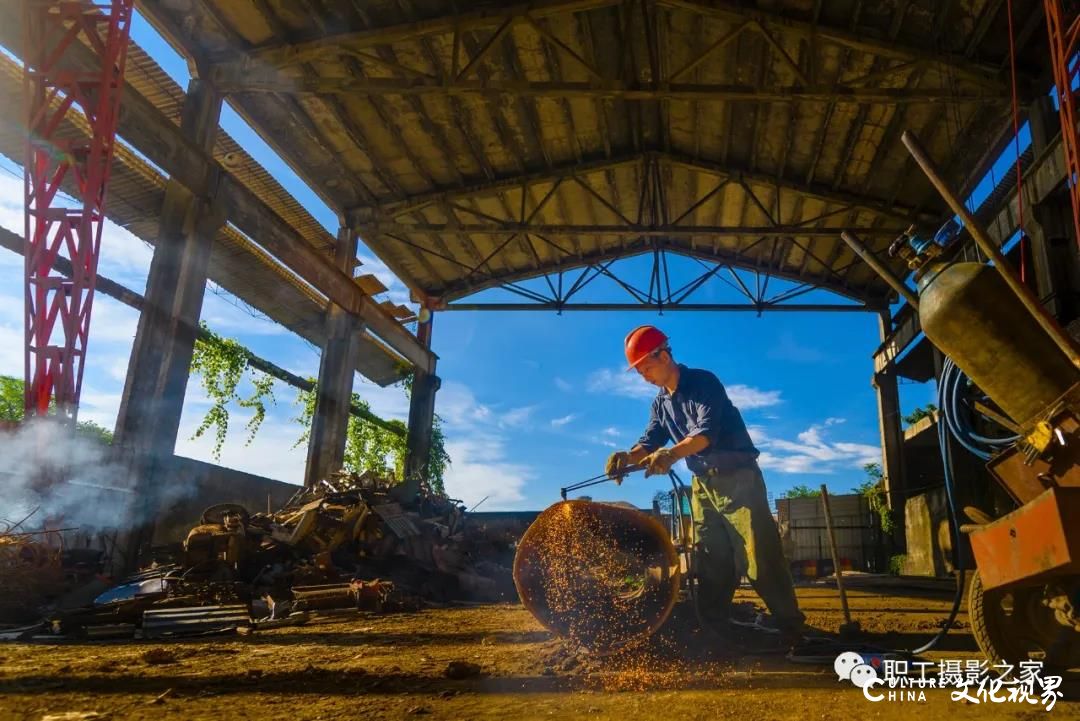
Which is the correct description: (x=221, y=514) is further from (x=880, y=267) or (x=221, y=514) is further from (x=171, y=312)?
(x=880, y=267)

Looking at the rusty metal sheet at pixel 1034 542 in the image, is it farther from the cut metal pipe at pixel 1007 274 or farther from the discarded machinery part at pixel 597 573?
the discarded machinery part at pixel 597 573

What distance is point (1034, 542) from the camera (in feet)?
7.45

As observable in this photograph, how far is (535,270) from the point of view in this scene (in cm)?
1583

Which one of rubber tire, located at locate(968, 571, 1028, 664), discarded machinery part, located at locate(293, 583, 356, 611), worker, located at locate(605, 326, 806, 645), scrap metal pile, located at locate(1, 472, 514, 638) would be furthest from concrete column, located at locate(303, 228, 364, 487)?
rubber tire, located at locate(968, 571, 1028, 664)

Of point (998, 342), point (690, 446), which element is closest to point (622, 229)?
point (690, 446)

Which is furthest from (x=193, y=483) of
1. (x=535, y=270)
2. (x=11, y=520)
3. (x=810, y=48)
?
(x=810, y=48)

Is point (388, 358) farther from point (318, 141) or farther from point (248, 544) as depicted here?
point (248, 544)

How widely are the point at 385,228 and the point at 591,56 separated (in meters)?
5.38

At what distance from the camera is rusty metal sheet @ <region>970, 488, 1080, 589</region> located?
7.00 feet

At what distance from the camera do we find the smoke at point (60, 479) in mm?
6684

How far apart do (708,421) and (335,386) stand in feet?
33.3

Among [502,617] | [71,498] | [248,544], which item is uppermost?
[71,498]

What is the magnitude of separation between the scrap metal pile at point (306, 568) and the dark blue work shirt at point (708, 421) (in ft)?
11.1

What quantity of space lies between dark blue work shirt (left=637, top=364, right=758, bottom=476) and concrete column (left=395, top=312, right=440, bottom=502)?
11826 millimetres
